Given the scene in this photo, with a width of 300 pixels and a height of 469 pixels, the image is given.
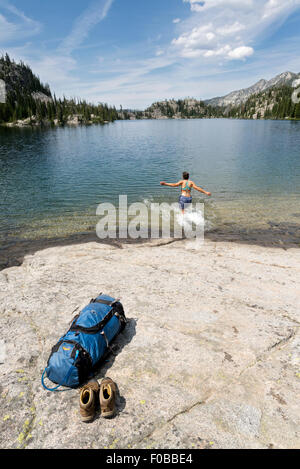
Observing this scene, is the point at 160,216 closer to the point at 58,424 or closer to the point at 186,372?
the point at 186,372

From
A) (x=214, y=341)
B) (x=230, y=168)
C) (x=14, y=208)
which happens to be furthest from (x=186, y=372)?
(x=230, y=168)

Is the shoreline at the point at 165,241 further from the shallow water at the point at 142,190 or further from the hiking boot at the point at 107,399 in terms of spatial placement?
the hiking boot at the point at 107,399

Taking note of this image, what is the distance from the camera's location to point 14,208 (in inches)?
878

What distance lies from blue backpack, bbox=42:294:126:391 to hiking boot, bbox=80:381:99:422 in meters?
0.41

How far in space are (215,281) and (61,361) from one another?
6693mm

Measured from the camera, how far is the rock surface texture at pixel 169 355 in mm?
4652

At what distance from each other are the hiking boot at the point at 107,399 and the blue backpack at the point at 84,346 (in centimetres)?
68

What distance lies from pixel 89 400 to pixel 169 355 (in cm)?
234

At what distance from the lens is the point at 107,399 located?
482 centimetres
